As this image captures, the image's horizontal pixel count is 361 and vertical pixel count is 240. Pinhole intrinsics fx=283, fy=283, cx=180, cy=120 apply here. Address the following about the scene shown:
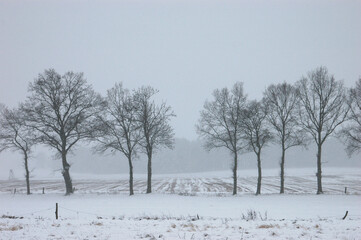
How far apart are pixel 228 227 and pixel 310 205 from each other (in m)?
14.7

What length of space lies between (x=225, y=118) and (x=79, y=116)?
17715 millimetres

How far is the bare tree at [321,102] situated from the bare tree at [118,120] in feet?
65.6

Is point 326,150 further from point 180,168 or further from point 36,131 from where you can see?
point 36,131

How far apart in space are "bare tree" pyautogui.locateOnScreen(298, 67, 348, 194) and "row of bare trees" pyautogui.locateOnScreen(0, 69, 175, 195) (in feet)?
53.4

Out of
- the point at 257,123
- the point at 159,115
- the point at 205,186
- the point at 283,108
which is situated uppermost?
the point at 283,108

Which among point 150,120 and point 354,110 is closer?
point 354,110

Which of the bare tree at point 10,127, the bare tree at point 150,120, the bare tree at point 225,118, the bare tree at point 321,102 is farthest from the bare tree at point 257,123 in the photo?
the bare tree at point 10,127

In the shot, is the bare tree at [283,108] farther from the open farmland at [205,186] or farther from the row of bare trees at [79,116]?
the row of bare trees at [79,116]

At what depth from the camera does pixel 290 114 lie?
33.8 metres

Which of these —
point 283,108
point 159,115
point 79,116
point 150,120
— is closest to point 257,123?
point 283,108

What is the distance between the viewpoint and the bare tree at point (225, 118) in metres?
35.0

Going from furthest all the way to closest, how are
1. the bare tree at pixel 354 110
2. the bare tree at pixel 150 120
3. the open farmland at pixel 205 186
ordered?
1. the open farmland at pixel 205 186
2. the bare tree at pixel 150 120
3. the bare tree at pixel 354 110

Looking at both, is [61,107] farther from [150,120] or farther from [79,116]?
[150,120]

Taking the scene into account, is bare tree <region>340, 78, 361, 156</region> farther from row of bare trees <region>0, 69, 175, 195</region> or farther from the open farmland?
row of bare trees <region>0, 69, 175, 195</region>
